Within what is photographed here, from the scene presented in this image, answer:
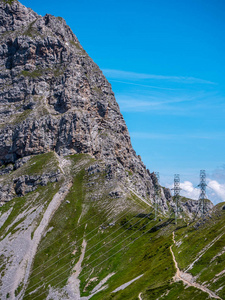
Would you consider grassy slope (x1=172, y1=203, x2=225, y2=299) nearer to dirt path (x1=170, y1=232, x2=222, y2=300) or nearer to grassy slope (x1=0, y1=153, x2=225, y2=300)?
grassy slope (x1=0, y1=153, x2=225, y2=300)

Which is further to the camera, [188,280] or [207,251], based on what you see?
[207,251]

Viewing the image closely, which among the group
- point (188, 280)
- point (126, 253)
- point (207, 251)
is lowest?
point (188, 280)

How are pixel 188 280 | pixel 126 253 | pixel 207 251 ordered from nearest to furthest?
pixel 188 280, pixel 207 251, pixel 126 253

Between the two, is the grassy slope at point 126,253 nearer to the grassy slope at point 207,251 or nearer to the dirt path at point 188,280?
the grassy slope at point 207,251

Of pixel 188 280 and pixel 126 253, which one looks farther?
pixel 126 253

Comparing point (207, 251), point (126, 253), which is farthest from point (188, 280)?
point (126, 253)

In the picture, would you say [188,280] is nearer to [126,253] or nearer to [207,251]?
→ [207,251]

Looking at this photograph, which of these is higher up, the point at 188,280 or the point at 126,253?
the point at 126,253

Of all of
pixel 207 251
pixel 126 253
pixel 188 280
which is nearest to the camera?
pixel 188 280

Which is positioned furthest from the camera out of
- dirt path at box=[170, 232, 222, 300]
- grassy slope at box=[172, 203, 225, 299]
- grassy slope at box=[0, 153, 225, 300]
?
grassy slope at box=[0, 153, 225, 300]

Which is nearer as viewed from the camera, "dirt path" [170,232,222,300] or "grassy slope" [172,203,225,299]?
"dirt path" [170,232,222,300]

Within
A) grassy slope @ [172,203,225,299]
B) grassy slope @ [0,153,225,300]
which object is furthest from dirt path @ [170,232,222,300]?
grassy slope @ [0,153,225,300]

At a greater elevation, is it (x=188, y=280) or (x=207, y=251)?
(x=207, y=251)

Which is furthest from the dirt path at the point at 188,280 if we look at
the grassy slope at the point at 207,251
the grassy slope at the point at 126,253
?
the grassy slope at the point at 126,253
